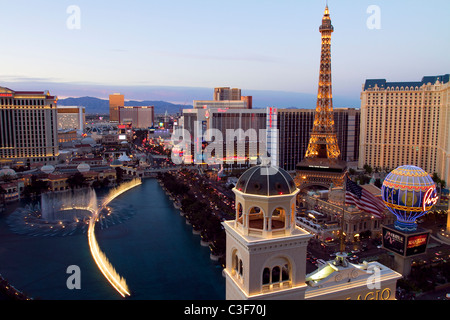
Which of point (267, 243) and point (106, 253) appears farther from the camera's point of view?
point (106, 253)

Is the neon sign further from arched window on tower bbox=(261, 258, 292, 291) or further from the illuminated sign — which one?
arched window on tower bbox=(261, 258, 292, 291)

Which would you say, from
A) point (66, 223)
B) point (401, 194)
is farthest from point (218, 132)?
point (401, 194)

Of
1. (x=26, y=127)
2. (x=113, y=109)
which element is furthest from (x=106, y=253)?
(x=113, y=109)

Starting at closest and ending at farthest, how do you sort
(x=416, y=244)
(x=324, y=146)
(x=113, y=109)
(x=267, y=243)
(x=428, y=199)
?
(x=267, y=243) → (x=428, y=199) → (x=416, y=244) → (x=324, y=146) → (x=113, y=109)

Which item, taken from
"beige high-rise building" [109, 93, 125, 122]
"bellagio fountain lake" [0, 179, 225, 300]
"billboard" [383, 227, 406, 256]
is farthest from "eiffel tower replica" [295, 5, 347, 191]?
"beige high-rise building" [109, 93, 125, 122]

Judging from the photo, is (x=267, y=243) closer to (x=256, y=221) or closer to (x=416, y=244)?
(x=256, y=221)
